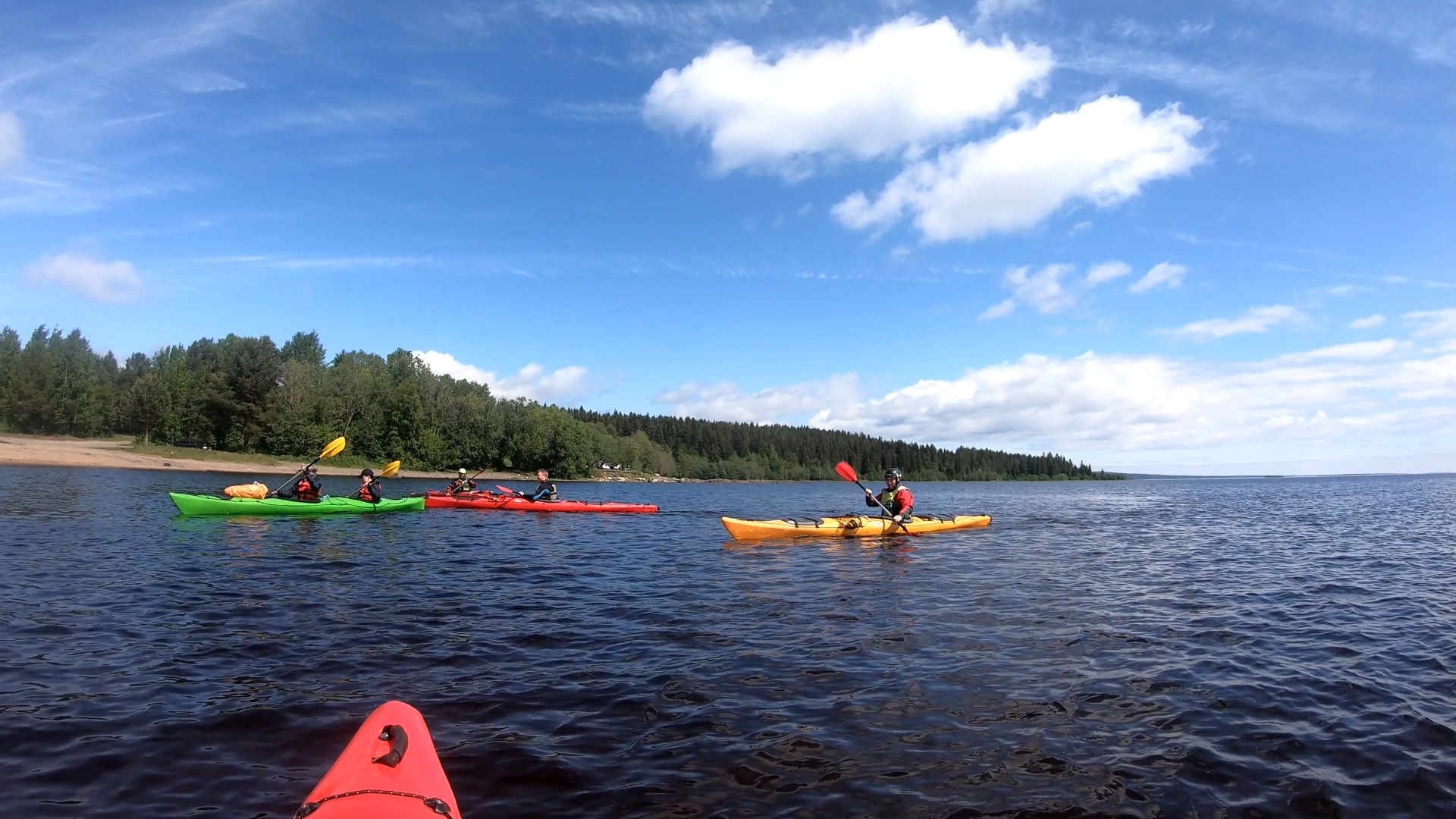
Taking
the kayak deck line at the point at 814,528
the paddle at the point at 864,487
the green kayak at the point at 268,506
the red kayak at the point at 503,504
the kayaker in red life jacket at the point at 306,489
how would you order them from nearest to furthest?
the kayak deck line at the point at 814,528, the green kayak at the point at 268,506, the paddle at the point at 864,487, the kayaker in red life jacket at the point at 306,489, the red kayak at the point at 503,504

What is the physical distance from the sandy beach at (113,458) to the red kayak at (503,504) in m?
38.2

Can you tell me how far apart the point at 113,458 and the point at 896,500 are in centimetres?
6355

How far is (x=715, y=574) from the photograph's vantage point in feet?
54.2

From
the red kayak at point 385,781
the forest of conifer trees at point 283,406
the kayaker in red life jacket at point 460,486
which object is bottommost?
the red kayak at point 385,781

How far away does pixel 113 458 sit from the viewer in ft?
193

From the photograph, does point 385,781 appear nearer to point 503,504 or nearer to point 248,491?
point 248,491

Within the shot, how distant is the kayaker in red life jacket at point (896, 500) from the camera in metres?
23.6

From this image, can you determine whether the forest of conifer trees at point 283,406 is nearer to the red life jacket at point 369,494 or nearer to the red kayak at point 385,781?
the red life jacket at point 369,494

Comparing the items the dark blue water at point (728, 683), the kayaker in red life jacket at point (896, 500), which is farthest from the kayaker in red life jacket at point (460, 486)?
the kayaker in red life jacket at point (896, 500)

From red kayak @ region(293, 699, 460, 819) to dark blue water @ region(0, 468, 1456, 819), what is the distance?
919 millimetres

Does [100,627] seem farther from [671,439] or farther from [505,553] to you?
[671,439]

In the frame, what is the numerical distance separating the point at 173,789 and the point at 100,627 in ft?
19.2

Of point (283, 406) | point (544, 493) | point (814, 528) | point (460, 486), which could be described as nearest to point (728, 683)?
point (814, 528)

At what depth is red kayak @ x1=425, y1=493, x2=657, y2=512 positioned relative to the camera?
105 ft
